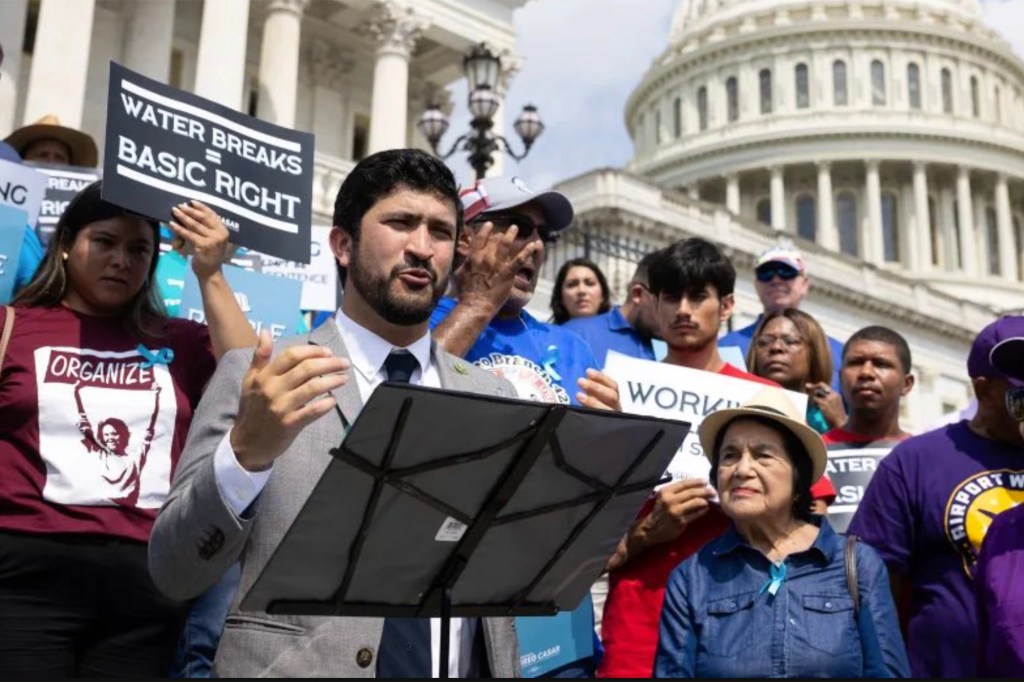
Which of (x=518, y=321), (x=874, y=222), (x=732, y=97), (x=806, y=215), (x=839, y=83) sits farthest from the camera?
(x=732, y=97)

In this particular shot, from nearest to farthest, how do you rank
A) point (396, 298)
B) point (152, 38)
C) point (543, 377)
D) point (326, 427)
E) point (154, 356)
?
point (326, 427) < point (396, 298) < point (154, 356) < point (543, 377) < point (152, 38)

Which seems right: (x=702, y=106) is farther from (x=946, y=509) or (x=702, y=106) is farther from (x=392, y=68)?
(x=946, y=509)

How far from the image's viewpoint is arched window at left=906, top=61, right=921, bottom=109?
7469 centimetres

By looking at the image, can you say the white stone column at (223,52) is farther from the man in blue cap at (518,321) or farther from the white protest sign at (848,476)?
the man in blue cap at (518,321)

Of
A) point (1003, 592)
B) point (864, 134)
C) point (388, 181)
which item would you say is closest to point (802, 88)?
point (864, 134)

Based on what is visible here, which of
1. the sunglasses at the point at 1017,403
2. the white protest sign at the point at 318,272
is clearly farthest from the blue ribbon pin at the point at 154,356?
the white protest sign at the point at 318,272

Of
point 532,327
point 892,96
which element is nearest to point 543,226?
point 532,327

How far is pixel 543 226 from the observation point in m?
4.65

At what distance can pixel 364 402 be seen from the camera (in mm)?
3232

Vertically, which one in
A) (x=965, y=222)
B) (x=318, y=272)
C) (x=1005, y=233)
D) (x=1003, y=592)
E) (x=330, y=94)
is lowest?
(x=1003, y=592)

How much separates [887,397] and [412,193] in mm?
3630

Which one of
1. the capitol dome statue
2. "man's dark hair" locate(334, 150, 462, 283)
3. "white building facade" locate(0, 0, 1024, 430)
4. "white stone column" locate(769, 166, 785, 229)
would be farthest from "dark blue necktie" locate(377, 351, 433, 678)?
"white stone column" locate(769, 166, 785, 229)

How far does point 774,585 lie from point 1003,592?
0.70 metres

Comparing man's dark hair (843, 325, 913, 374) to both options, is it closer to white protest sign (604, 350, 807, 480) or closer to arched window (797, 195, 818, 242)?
white protest sign (604, 350, 807, 480)
